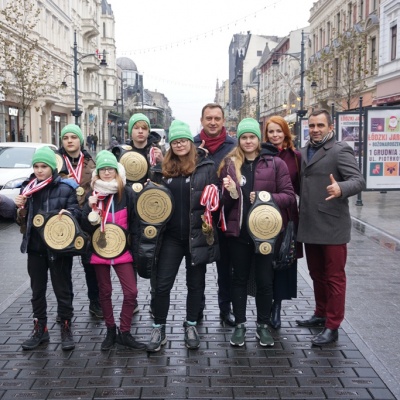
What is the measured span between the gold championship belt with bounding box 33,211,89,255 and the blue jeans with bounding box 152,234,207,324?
70cm

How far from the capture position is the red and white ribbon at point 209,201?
176 inches

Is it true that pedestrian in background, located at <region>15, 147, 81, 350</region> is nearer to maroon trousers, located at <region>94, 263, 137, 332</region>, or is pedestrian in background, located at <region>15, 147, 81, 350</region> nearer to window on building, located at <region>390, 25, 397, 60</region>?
maroon trousers, located at <region>94, 263, 137, 332</region>

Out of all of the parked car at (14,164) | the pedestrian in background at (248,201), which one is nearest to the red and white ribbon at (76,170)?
the pedestrian in background at (248,201)

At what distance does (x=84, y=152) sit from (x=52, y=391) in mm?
2584

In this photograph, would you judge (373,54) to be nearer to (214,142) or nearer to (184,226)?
(214,142)

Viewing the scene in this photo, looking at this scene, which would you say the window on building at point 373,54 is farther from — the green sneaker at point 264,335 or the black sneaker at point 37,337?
the black sneaker at point 37,337

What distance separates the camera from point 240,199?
15.1ft

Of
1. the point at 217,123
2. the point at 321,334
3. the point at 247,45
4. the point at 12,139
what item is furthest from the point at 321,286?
the point at 247,45

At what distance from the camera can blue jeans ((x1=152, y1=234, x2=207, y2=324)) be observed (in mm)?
4707

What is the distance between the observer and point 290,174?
5.17m

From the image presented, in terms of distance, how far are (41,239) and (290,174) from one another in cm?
238

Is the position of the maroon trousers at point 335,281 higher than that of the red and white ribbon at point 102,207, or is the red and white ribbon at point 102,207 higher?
the red and white ribbon at point 102,207

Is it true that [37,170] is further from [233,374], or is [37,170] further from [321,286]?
[321,286]

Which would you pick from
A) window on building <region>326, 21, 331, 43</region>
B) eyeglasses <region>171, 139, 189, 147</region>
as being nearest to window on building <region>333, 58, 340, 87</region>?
window on building <region>326, 21, 331, 43</region>
